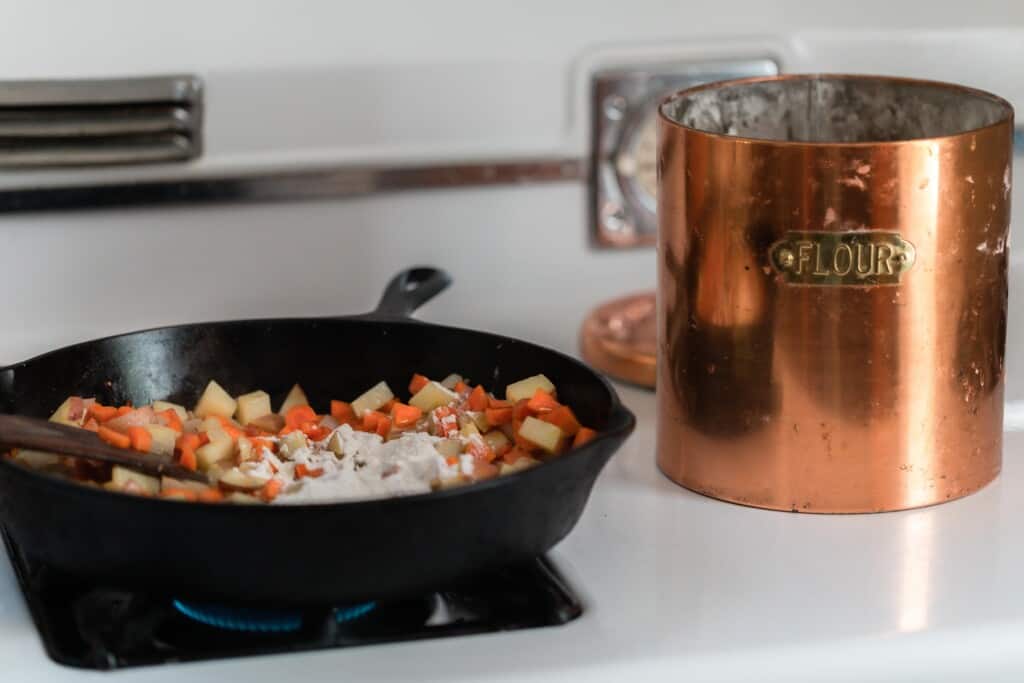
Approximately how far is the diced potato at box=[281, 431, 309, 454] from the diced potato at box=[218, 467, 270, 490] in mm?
50

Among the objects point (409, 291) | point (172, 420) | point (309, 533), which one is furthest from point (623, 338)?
point (309, 533)

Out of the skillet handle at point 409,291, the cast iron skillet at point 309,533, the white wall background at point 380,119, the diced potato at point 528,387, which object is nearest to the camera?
the cast iron skillet at point 309,533

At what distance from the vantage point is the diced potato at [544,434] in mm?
852

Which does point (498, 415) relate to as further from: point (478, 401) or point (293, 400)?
point (293, 400)

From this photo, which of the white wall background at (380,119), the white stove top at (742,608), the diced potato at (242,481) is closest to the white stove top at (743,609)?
the white stove top at (742,608)

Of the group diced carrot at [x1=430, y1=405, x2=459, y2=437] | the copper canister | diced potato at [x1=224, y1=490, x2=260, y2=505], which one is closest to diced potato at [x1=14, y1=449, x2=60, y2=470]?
diced potato at [x1=224, y1=490, x2=260, y2=505]

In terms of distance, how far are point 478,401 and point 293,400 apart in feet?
0.44

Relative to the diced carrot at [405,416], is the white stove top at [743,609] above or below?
below

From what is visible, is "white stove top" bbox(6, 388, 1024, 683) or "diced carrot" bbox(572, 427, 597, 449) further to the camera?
"diced carrot" bbox(572, 427, 597, 449)

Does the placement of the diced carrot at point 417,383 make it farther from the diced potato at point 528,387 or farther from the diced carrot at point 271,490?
the diced carrot at point 271,490

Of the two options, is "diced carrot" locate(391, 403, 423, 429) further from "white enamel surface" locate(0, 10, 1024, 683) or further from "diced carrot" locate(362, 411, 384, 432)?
"white enamel surface" locate(0, 10, 1024, 683)

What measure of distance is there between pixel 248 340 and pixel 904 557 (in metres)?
0.42

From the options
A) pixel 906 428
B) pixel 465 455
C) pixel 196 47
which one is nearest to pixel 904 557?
pixel 906 428

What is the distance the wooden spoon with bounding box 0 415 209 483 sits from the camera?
770mm
